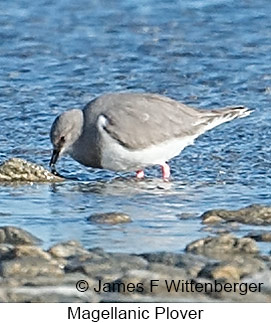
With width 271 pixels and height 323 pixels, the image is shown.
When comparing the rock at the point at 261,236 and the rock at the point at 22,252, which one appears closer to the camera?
the rock at the point at 22,252

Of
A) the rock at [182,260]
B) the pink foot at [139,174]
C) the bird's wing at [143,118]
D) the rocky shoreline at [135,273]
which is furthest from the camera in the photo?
the pink foot at [139,174]

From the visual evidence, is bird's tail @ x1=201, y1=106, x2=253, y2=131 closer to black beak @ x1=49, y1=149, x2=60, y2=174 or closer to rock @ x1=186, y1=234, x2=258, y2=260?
black beak @ x1=49, y1=149, x2=60, y2=174

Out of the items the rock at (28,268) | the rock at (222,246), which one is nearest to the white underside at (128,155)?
the rock at (222,246)

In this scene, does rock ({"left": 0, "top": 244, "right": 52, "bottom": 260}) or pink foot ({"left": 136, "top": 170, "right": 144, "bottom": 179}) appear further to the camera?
pink foot ({"left": 136, "top": 170, "right": 144, "bottom": 179})

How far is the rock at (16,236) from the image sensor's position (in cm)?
A: 723

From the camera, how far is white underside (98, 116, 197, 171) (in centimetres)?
930

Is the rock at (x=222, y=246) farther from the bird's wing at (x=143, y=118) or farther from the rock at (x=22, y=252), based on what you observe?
the bird's wing at (x=143, y=118)

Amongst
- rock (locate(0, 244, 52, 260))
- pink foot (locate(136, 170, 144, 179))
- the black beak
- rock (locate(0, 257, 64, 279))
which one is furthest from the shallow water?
rock (locate(0, 257, 64, 279))

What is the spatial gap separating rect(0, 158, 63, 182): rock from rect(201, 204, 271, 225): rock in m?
1.71

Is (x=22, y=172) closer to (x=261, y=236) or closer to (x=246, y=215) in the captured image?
(x=246, y=215)

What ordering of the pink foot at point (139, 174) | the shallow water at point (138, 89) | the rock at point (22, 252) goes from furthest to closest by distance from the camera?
the pink foot at point (139, 174)
the shallow water at point (138, 89)
the rock at point (22, 252)
